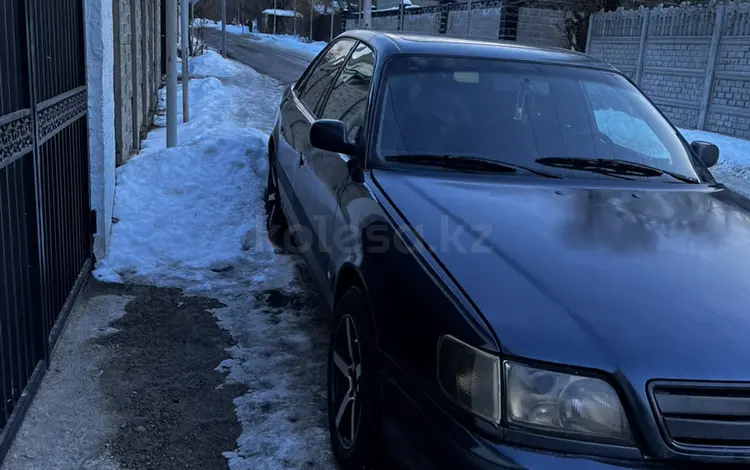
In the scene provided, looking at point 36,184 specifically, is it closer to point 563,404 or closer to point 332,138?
point 332,138

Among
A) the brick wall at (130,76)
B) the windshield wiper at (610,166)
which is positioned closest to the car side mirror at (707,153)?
the windshield wiper at (610,166)

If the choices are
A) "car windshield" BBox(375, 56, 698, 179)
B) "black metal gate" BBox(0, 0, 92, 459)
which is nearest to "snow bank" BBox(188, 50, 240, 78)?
"black metal gate" BBox(0, 0, 92, 459)

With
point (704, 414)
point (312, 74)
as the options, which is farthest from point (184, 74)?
point (704, 414)

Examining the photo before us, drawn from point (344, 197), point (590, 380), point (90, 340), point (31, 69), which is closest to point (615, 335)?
point (590, 380)

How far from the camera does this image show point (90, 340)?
4109 millimetres

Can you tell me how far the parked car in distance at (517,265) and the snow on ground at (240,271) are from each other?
1.27 ft

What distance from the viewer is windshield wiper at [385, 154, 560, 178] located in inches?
133

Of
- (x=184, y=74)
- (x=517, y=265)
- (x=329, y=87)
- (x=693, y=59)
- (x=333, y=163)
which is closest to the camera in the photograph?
(x=517, y=265)

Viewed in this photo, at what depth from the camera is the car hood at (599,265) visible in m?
2.02

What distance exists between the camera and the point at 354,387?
287 cm

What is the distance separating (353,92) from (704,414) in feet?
8.84

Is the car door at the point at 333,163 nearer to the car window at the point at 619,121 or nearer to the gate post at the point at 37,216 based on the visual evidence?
the car window at the point at 619,121

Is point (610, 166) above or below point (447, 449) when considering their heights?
above

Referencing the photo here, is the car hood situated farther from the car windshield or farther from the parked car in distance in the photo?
the car windshield
